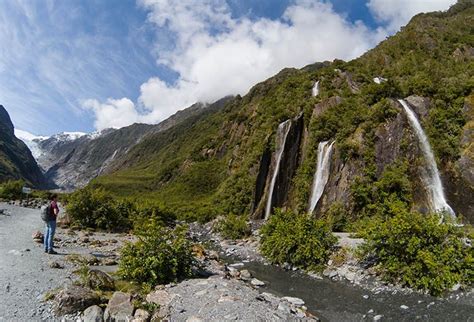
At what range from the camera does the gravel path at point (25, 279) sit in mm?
11747

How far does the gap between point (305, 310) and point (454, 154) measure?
2688 centimetres

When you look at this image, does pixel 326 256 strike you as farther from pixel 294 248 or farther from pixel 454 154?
pixel 454 154

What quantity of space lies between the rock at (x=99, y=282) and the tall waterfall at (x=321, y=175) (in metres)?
27.7

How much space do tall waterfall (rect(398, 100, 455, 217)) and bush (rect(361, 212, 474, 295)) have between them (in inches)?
512

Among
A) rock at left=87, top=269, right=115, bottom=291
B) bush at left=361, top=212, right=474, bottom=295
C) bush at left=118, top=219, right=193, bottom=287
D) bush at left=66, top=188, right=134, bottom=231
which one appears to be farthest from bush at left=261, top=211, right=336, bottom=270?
bush at left=66, top=188, right=134, bottom=231

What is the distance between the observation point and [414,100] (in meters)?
41.3

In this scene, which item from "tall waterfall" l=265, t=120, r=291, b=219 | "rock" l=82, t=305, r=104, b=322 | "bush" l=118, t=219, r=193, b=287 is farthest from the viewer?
"tall waterfall" l=265, t=120, r=291, b=219

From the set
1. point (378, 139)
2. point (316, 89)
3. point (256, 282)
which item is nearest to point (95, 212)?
point (256, 282)

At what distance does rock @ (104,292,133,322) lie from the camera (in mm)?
11727

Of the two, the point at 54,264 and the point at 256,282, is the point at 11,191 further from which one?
the point at 256,282

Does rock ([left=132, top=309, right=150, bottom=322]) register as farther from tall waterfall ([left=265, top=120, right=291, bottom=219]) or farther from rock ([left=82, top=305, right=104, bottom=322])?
tall waterfall ([left=265, top=120, right=291, bottom=219])

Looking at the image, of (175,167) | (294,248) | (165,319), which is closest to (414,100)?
(294,248)

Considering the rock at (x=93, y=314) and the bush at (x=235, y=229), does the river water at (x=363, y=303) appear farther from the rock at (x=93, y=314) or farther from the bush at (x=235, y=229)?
the bush at (x=235, y=229)

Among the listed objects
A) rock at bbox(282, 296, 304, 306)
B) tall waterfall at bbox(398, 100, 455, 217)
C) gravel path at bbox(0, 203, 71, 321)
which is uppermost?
tall waterfall at bbox(398, 100, 455, 217)
